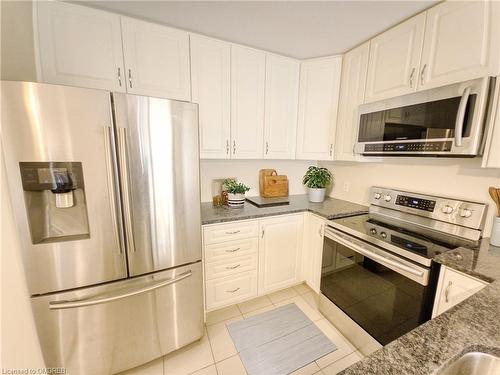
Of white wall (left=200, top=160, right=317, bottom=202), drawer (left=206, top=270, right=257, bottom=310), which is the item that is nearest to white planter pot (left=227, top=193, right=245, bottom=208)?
A: white wall (left=200, top=160, right=317, bottom=202)

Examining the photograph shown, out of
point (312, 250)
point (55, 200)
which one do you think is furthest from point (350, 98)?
point (55, 200)

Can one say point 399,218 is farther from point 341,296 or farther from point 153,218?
point 153,218

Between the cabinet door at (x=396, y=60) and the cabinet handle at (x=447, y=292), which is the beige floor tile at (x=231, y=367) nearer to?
the cabinet handle at (x=447, y=292)

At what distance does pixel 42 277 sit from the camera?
3.54 feet

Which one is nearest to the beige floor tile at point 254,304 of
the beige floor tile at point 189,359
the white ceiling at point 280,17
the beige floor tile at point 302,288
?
the beige floor tile at point 302,288

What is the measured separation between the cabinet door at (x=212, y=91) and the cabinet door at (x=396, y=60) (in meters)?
1.20

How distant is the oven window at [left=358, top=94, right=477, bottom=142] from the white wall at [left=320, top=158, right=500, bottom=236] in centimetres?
38

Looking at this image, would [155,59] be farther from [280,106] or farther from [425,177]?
[425,177]

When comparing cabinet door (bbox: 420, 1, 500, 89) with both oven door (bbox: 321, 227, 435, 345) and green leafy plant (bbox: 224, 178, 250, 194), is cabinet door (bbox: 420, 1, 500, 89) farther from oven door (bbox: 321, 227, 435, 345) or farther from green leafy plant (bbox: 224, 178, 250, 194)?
green leafy plant (bbox: 224, 178, 250, 194)

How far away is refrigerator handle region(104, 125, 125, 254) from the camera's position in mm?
1095

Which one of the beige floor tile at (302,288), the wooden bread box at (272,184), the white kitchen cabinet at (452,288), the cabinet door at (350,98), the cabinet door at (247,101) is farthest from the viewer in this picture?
the wooden bread box at (272,184)

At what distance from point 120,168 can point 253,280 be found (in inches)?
56.6

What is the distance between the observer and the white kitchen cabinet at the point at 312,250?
6.15 ft

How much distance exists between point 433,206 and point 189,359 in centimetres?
209
